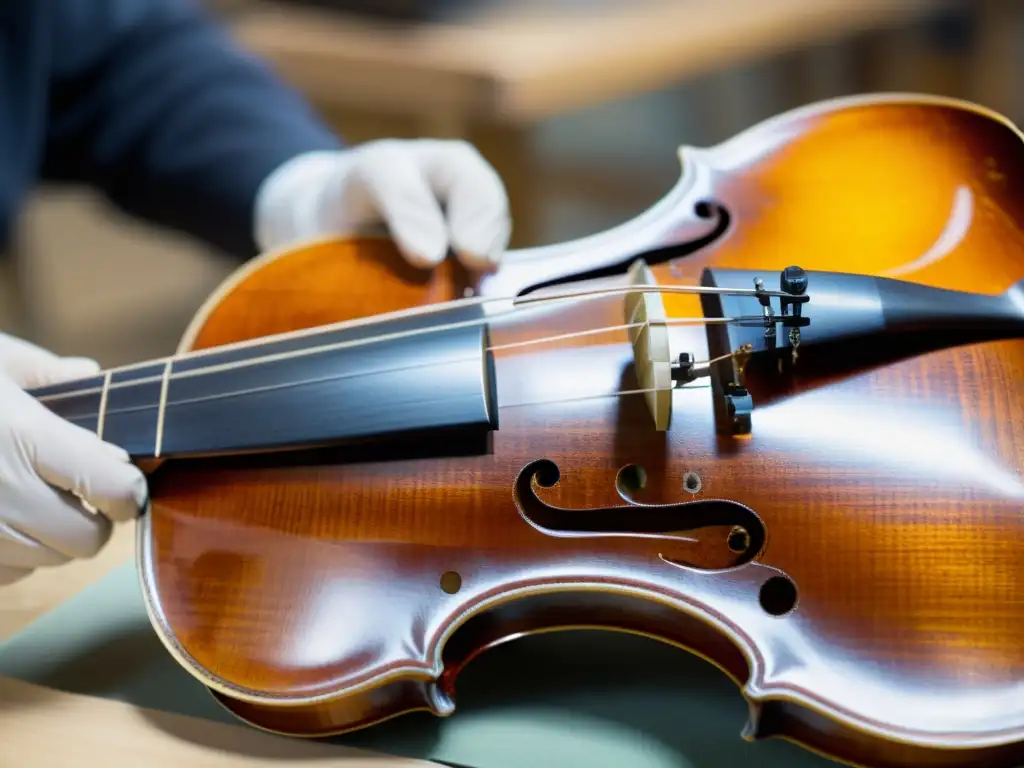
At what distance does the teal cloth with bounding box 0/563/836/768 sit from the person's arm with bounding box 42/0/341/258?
0.56 meters

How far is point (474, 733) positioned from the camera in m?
0.58

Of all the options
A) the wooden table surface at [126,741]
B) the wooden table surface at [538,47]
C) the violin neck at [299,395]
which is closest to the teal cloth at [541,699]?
the wooden table surface at [126,741]

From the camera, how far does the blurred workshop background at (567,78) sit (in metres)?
1.83

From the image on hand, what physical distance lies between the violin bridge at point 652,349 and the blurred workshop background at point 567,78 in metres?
1.24

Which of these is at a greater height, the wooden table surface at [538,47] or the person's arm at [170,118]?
the wooden table surface at [538,47]

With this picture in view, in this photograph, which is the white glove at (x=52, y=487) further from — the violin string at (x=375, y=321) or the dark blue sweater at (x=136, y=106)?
the dark blue sweater at (x=136, y=106)

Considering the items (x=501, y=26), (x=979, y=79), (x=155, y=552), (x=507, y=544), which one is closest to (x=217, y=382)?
(x=155, y=552)

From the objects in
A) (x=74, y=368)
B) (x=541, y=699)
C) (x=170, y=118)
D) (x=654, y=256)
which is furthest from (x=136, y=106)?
(x=541, y=699)

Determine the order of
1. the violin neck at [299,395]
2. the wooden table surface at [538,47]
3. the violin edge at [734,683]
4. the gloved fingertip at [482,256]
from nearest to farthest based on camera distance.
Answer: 1. the violin edge at [734,683]
2. the violin neck at [299,395]
3. the gloved fingertip at [482,256]
4. the wooden table surface at [538,47]

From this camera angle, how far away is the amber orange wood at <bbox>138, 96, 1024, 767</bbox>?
0.49 meters

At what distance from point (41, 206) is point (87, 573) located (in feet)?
8.66

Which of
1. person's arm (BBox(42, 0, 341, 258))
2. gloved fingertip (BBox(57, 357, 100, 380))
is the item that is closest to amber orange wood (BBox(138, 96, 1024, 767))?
gloved fingertip (BBox(57, 357, 100, 380))

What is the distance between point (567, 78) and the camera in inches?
69.4

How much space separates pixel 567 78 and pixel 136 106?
0.77 m
